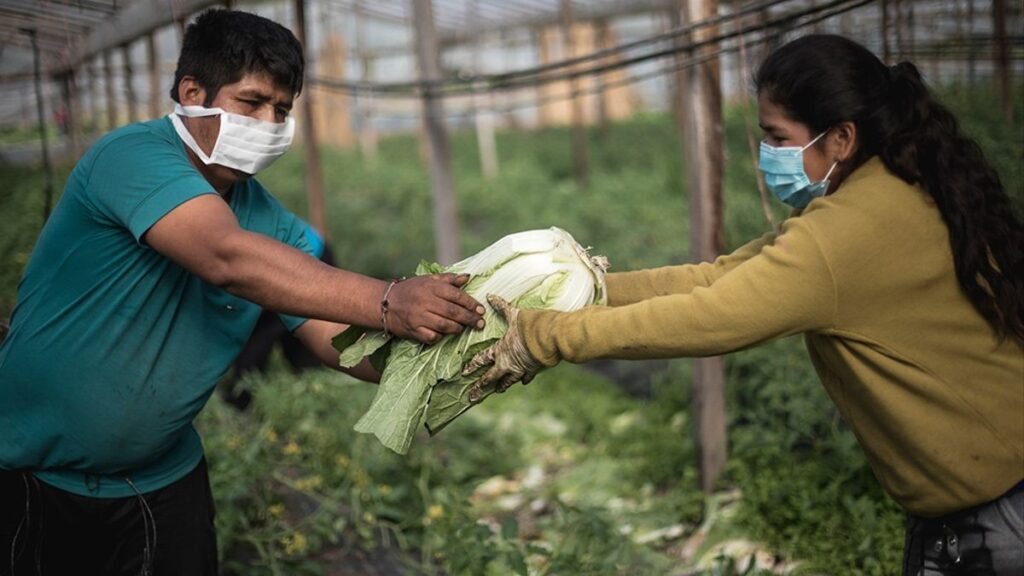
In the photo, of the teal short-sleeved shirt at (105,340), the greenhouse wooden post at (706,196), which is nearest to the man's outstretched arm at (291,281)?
the teal short-sleeved shirt at (105,340)

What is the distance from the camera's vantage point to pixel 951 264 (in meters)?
2.26

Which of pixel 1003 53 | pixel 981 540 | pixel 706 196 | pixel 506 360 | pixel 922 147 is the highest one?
pixel 922 147

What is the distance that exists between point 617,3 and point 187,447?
14.0 m

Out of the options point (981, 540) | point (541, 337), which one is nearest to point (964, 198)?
point (981, 540)

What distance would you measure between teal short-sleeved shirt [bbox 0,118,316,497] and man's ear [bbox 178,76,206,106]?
0.29ft

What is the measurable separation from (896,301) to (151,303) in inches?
75.1

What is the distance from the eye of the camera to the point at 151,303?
270 centimetres

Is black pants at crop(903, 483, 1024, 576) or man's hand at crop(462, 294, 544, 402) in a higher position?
man's hand at crop(462, 294, 544, 402)

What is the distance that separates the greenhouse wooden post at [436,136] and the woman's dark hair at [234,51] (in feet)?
13.5

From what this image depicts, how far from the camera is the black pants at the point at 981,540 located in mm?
2283

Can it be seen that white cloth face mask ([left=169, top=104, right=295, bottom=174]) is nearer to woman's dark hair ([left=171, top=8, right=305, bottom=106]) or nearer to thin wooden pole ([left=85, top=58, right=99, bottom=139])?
woman's dark hair ([left=171, top=8, right=305, bottom=106])

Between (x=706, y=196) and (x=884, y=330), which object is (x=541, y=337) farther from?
(x=706, y=196)

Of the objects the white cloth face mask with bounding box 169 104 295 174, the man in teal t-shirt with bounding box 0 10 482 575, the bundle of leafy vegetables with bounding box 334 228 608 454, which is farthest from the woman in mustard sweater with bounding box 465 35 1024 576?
the white cloth face mask with bounding box 169 104 295 174

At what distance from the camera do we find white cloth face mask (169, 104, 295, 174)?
2713mm
